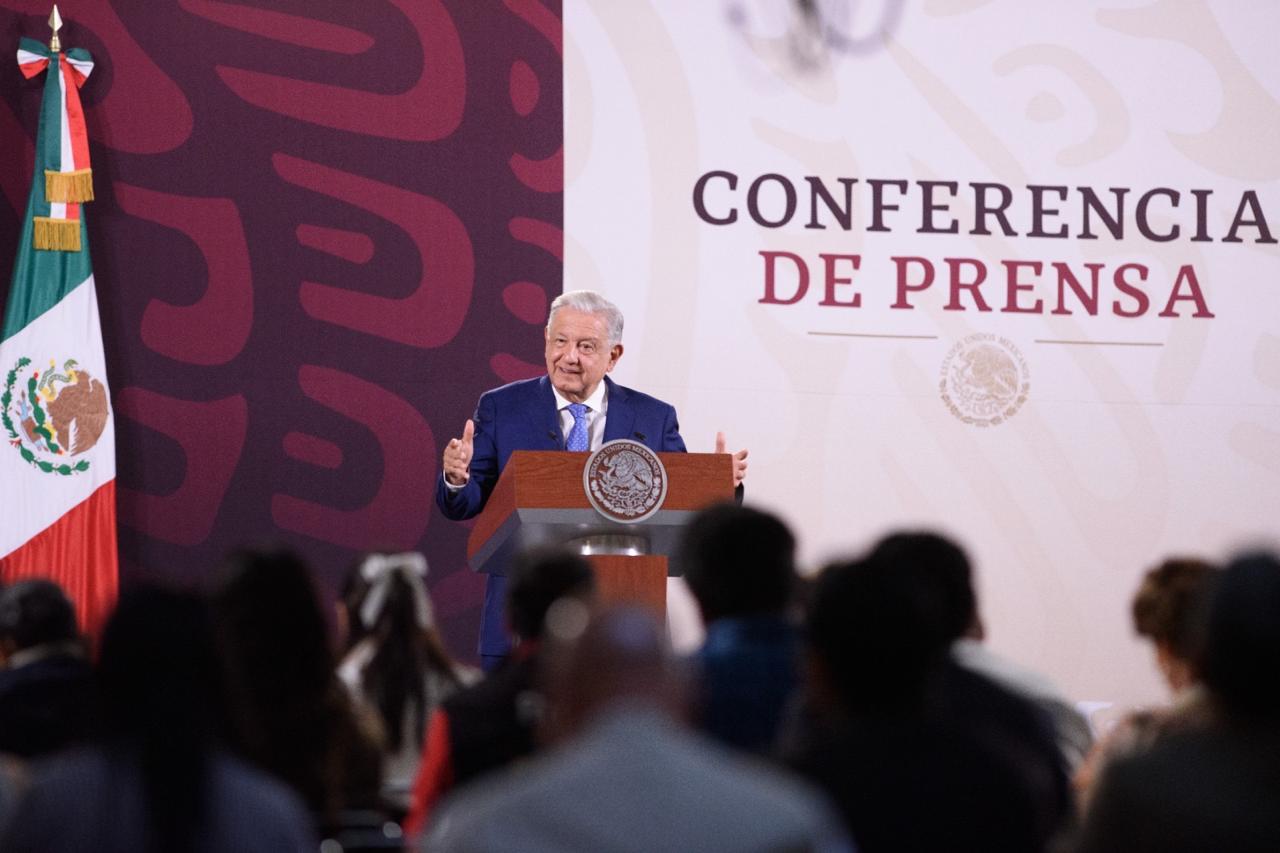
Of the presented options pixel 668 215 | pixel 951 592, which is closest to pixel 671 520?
pixel 951 592

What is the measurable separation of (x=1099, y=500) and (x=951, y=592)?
4819mm

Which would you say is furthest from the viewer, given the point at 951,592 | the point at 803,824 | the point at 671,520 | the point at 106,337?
the point at 106,337

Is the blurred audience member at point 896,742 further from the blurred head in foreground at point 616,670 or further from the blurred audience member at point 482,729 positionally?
the blurred audience member at point 482,729

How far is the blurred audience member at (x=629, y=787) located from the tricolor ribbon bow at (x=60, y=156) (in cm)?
553

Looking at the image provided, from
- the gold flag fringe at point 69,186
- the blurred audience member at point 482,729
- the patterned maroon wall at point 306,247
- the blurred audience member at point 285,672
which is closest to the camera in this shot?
the blurred audience member at point 285,672

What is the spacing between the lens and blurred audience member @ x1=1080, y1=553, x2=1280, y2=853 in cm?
175

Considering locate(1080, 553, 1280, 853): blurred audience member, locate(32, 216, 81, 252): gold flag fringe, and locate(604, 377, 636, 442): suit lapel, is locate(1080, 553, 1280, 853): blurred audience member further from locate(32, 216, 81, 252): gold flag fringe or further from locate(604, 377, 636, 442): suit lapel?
locate(32, 216, 81, 252): gold flag fringe

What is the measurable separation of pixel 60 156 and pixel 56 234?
31cm

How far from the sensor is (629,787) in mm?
1520

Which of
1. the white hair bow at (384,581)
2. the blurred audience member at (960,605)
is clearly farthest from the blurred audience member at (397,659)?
the blurred audience member at (960,605)

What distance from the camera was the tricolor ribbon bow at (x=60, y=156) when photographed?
6598 millimetres

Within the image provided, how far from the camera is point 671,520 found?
427 cm

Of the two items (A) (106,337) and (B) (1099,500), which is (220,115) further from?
(B) (1099,500)

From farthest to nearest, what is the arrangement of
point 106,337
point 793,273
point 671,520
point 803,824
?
1. point 793,273
2. point 106,337
3. point 671,520
4. point 803,824
